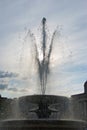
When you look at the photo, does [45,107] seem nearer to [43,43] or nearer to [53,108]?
[53,108]

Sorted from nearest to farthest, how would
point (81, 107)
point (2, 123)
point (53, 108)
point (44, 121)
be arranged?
point (44, 121)
point (2, 123)
point (53, 108)
point (81, 107)

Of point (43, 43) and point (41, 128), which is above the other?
point (43, 43)

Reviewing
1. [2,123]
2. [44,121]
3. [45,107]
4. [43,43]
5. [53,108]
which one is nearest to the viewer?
[44,121]

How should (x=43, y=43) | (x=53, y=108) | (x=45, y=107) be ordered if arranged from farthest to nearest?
(x=43, y=43), (x=53, y=108), (x=45, y=107)

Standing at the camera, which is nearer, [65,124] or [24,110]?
[65,124]

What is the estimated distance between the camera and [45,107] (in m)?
26.8

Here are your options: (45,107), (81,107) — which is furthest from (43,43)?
(81,107)

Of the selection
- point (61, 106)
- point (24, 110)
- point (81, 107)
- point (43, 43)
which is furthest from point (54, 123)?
point (81, 107)

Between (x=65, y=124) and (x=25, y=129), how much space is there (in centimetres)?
234

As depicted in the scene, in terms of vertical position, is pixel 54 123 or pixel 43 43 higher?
pixel 43 43

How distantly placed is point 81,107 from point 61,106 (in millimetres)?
74555

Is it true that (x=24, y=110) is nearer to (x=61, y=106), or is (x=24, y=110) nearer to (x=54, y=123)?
(x=61, y=106)

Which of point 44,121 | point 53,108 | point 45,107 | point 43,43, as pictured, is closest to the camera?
point 44,121

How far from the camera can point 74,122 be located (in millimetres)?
24000
